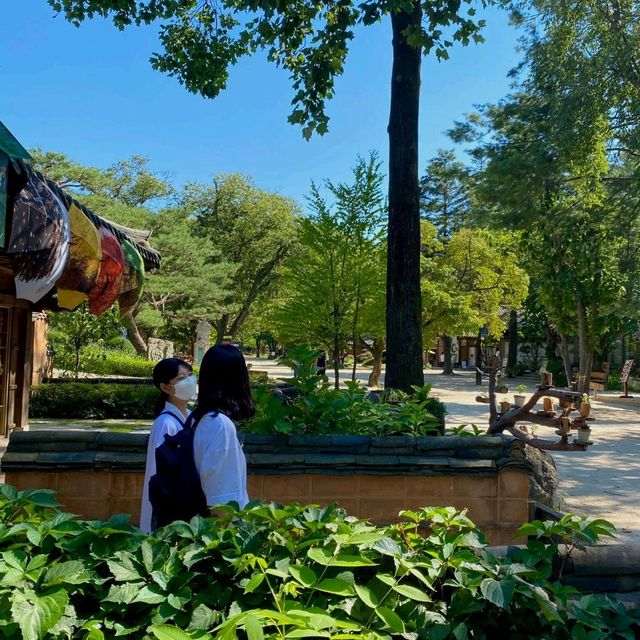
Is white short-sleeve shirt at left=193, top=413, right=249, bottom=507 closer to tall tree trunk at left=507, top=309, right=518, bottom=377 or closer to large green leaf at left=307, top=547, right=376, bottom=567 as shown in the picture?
large green leaf at left=307, top=547, right=376, bottom=567

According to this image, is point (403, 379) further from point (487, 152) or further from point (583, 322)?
point (583, 322)

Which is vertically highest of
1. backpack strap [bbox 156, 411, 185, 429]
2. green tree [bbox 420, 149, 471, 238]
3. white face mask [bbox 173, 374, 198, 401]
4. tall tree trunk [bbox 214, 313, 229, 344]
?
green tree [bbox 420, 149, 471, 238]

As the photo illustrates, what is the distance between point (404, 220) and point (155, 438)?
466 cm

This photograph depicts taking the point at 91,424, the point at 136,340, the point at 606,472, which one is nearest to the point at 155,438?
the point at 606,472

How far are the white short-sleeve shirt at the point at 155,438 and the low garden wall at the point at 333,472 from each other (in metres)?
0.89

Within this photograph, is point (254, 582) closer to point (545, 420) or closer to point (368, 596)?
point (368, 596)

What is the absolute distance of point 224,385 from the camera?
250 cm

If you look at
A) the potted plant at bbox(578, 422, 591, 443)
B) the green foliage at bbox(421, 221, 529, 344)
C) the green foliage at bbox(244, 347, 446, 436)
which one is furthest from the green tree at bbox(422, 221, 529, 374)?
the green foliage at bbox(244, 347, 446, 436)

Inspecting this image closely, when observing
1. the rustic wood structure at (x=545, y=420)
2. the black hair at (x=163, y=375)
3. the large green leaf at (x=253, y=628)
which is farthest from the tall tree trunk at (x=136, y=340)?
the large green leaf at (x=253, y=628)

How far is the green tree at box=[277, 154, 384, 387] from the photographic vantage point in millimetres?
16359

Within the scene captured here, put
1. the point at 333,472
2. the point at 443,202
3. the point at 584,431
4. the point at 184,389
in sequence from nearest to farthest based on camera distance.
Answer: the point at 184,389, the point at 333,472, the point at 584,431, the point at 443,202

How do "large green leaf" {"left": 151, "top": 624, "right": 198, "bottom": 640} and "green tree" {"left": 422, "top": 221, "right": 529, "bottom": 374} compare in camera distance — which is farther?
"green tree" {"left": 422, "top": 221, "right": 529, "bottom": 374}

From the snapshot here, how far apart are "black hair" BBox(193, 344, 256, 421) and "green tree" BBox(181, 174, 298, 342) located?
2872 centimetres

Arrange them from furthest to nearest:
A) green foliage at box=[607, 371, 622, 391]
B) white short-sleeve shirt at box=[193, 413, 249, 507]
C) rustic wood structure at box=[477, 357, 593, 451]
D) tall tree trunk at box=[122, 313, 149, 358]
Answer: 1. green foliage at box=[607, 371, 622, 391]
2. tall tree trunk at box=[122, 313, 149, 358]
3. rustic wood structure at box=[477, 357, 593, 451]
4. white short-sleeve shirt at box=[193, 413, 249, 507]
